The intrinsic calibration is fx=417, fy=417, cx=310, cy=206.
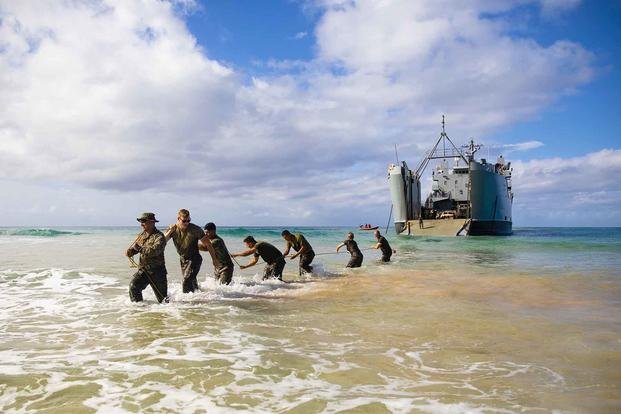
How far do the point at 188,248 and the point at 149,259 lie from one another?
1052 millimetres

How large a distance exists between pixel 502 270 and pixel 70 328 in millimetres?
14018

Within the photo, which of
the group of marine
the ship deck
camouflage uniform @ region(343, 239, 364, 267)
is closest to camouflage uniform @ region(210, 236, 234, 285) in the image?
the group of marine

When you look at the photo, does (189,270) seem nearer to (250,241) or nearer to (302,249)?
(250,241)

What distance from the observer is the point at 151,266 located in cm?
809

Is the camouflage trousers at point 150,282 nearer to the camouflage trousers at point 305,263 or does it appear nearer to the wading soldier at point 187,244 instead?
the wading soldier at point 187,244

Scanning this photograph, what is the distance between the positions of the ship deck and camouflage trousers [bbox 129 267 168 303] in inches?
1285

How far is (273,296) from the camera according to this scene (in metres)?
9.73

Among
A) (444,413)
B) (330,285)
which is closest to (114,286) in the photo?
(330,285)

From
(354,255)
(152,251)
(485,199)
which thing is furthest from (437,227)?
(152,251)

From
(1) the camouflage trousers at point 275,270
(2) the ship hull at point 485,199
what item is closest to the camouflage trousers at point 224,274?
(1) the camouflage trousers at point 275,270

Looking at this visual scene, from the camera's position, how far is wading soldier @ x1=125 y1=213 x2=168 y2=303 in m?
8.02

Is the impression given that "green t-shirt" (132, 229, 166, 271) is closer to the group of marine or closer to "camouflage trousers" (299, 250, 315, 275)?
the group of marine

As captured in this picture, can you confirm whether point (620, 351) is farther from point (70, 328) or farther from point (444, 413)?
point (70, 328)

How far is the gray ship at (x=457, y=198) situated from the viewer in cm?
3681
